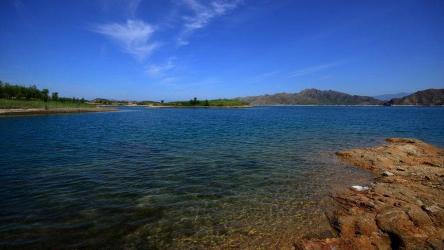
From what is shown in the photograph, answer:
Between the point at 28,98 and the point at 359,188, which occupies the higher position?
the point at 28,98

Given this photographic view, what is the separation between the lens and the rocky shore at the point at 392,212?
29.6 ft

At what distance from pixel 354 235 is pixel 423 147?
79.7 feet

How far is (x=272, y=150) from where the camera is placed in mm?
27031

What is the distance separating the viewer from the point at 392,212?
1102 cm

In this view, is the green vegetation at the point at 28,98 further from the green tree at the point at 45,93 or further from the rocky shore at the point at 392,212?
the rocky shore at the point at 392,212

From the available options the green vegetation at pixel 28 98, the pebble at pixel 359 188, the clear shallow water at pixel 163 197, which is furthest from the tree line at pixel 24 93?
the pebble at pixel 359 188

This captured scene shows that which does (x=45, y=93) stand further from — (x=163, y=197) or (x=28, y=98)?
(x=163, y=197)

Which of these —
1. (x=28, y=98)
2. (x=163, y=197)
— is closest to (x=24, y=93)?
(x=28, y=98)

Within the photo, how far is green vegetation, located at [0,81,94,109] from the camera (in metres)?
102

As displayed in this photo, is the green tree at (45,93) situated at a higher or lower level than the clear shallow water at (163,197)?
higher

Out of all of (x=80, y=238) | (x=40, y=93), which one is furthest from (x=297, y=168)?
(x=40, y=93)

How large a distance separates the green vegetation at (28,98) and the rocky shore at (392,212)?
116 meters

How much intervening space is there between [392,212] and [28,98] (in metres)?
169

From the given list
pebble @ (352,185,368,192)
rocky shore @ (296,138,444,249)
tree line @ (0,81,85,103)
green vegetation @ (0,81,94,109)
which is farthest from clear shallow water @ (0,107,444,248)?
tree line @ (0,81,85,103)
